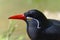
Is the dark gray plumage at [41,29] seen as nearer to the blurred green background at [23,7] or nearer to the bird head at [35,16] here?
the bird head at [35,16]

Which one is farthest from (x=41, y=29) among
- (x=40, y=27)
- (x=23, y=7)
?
(x=23, y=7)

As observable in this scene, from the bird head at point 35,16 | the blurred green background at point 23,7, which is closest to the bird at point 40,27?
the bird head at point 35,16

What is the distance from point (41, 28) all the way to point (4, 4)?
0.79 metres

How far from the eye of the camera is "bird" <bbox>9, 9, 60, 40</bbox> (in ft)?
4.24

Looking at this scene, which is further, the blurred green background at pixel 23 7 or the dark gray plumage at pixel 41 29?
the blurred green background at pixel 23 7

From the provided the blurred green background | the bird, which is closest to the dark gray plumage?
the bird

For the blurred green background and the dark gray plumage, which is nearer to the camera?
the dark gray plumage

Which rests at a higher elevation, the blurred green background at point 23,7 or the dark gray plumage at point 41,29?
the blurred green background at point 23,7

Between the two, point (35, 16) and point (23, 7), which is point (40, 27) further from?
point (23, 7)

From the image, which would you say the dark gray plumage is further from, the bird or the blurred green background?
the blurred green background

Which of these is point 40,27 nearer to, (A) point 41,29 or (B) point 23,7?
(A) point 41,29

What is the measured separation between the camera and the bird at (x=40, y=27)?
129cm

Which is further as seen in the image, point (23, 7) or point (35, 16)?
point (23, 7)

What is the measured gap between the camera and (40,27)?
4.29 ft
